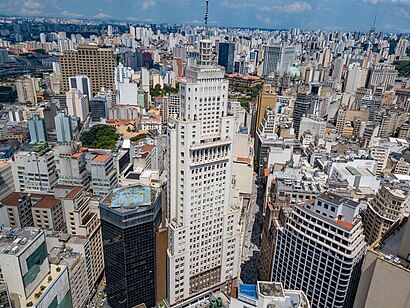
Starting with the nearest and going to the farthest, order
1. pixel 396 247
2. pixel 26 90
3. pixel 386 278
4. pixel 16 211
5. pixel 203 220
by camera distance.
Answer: pixel 386 278 < pixel 396 247 < pixel 203 220 < pixel 16 211 < pixel 26 90

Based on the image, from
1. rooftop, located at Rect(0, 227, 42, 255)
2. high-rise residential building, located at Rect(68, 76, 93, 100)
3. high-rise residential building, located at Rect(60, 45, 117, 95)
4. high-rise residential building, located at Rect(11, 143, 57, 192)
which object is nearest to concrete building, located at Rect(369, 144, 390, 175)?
high-rise residential building, located at Rect(11, 143, 57, 192)

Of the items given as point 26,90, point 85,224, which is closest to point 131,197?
point 85,224

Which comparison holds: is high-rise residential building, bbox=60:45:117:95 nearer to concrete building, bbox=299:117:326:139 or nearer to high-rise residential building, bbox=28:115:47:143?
high-rise residential building, bbox=28:115:47:143

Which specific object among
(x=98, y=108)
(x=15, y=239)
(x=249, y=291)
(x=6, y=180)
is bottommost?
(x=6, y=180)

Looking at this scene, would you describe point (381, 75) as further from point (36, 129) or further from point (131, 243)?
point (131, 243)

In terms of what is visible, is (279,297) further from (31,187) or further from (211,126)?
(31,187)

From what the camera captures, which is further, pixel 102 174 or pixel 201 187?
pixel 102 174
